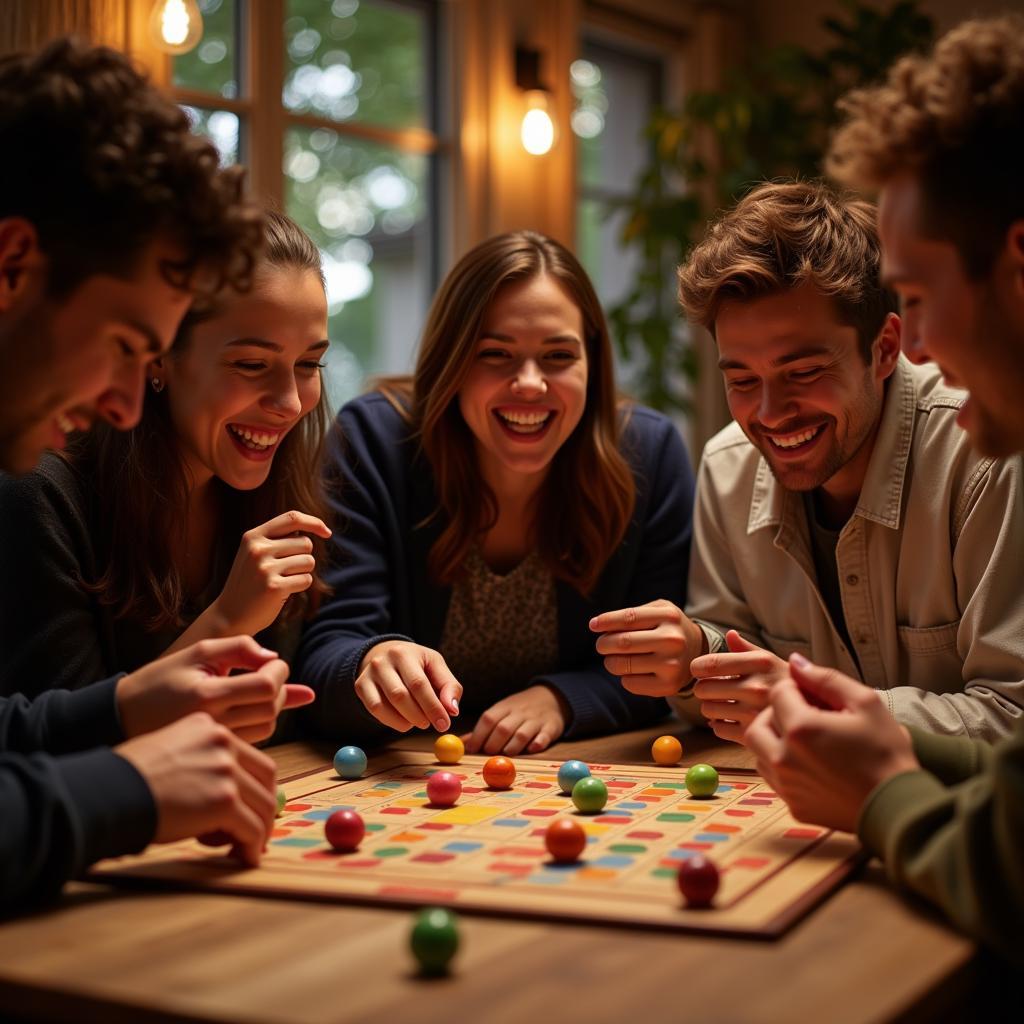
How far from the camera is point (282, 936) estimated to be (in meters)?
1.25

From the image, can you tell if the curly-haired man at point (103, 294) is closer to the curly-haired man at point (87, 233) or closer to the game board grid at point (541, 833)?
the curly-haired man at point (87, 233)

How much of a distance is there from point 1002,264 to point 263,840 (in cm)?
107

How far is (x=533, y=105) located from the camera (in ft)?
15.8

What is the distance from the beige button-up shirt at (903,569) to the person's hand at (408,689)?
1.75 ft

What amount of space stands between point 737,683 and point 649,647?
0.27 metres

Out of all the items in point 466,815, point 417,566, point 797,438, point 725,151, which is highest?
point 725,151

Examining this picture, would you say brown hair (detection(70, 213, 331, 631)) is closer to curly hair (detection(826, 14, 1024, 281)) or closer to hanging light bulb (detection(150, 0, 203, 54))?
curly hair (detection(826, 14, 1024, 281))

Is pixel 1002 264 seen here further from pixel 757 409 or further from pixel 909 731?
pixel 757 409

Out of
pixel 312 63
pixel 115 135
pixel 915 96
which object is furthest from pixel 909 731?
pixel 312 63

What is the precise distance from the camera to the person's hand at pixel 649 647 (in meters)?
2.19

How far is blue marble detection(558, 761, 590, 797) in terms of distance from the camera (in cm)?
188

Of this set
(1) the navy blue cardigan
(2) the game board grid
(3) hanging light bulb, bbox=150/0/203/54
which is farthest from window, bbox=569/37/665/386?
(2) the game board grid

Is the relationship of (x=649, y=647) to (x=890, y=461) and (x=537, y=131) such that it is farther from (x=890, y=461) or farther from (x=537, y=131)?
(x=537, y=131)

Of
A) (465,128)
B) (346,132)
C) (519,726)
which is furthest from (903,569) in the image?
(465,128)
